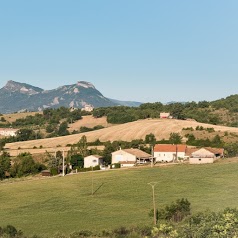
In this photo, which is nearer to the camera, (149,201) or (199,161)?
(149,201)

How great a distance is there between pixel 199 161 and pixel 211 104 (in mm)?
109476

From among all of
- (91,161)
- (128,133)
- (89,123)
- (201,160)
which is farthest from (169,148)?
(89,123)

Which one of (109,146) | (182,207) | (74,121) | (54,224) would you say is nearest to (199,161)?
(109,146)

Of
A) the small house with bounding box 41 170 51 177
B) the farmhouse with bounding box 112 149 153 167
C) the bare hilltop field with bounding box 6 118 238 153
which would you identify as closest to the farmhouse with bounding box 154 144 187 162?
the farmhouse with bounding box 112 149 153 167

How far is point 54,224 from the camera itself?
136ft

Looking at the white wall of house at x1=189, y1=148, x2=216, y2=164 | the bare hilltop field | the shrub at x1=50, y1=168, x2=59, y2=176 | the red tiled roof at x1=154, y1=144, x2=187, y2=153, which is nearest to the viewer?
the white wall of house at x1=189, y1=148, x2=216, y2=164

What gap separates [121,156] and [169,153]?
36.0 feet

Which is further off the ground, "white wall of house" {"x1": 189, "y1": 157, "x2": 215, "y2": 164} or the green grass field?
"white wall of house" {"x1": 189, "y1": 157, "x2": 215, "y2": 164}

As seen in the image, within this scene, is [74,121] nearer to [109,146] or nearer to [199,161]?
[109,146]

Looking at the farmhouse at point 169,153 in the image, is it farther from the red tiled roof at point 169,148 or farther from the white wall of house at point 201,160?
the white wall of house at point 201,160

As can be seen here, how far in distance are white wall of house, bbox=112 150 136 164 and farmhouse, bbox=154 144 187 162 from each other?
7257 mm

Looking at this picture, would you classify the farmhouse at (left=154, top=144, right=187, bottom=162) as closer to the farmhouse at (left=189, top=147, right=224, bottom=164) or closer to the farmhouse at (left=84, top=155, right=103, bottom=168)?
the farmhouse at (left=189, top=147, right=224, bottom=164)

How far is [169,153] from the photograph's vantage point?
3652 inches

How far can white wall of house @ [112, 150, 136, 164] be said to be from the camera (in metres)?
89.4
